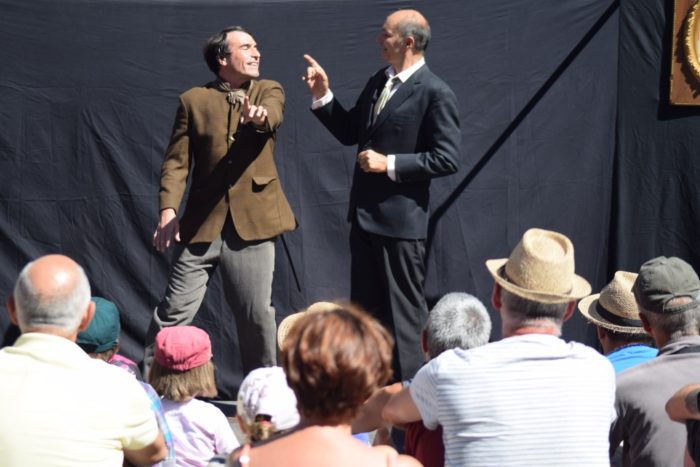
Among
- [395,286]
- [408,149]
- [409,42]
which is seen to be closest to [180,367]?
[395,286]

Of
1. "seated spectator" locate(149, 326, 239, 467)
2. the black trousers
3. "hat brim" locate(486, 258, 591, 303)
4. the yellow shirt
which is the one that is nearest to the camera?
the yellow shirt

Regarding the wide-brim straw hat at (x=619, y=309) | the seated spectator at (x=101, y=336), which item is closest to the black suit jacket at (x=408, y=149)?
the wide-brim straw hat at (x=619, y=309)

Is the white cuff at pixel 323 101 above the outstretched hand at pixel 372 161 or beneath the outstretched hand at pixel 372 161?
above

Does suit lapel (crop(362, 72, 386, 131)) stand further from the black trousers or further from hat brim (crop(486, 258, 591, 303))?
hat brim (crop(486, 258, 591, 303))

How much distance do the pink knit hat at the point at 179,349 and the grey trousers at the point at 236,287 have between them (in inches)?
51.5

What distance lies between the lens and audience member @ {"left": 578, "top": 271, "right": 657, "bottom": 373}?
3385mm

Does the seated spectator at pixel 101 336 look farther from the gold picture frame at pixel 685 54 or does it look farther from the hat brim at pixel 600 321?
the gold picture frame at pixel 685 54

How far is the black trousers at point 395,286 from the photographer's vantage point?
4.49 meters

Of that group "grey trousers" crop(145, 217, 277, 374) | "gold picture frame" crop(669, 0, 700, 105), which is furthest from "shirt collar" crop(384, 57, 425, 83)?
"gold picture frame" crop(669, 0, 700, 105)

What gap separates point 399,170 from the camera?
437cm

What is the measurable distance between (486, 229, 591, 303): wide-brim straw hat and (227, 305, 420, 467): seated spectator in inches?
23.2

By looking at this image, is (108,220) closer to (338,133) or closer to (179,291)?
(179,291)

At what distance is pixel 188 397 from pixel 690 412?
4.68 feet

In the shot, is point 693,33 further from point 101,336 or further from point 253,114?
point 101,336
